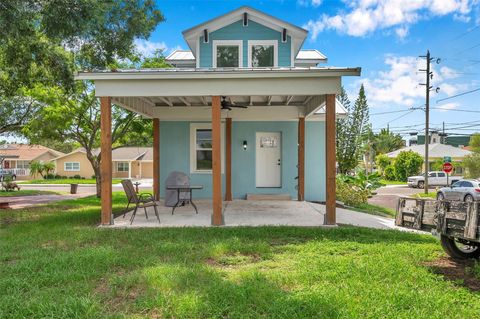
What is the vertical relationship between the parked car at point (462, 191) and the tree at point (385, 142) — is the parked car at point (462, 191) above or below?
below

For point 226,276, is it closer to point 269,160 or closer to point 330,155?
point 330,155

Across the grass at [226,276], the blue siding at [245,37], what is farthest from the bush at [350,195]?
the grass at [226,276]

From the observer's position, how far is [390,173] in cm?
4206

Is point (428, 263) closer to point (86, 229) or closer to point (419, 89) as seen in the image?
point (86, 229)

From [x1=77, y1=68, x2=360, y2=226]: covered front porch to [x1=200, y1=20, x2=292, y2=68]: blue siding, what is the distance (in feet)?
5.44

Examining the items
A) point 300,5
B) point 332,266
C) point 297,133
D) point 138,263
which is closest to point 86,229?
point 138,263

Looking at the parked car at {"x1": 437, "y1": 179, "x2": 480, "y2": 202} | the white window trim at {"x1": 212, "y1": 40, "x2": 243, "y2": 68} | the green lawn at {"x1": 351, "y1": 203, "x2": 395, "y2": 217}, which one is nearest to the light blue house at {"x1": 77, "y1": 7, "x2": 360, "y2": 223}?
the white window trim at {"x1": 212, "y1": 40, "x2": 243, "y2": 68}

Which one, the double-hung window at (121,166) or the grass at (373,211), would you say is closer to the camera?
the grass at (373,211)

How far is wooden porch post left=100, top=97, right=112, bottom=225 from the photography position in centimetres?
782

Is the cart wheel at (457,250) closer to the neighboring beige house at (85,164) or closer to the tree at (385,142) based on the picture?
the neighboring beige house at (85,164)

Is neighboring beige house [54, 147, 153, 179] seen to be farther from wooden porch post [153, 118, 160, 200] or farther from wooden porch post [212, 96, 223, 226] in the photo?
wooden porch post [212, 96, 223, 226]

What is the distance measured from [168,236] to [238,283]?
283 cm

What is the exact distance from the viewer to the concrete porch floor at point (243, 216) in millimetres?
8156

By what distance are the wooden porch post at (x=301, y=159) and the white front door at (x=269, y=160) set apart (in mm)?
876
